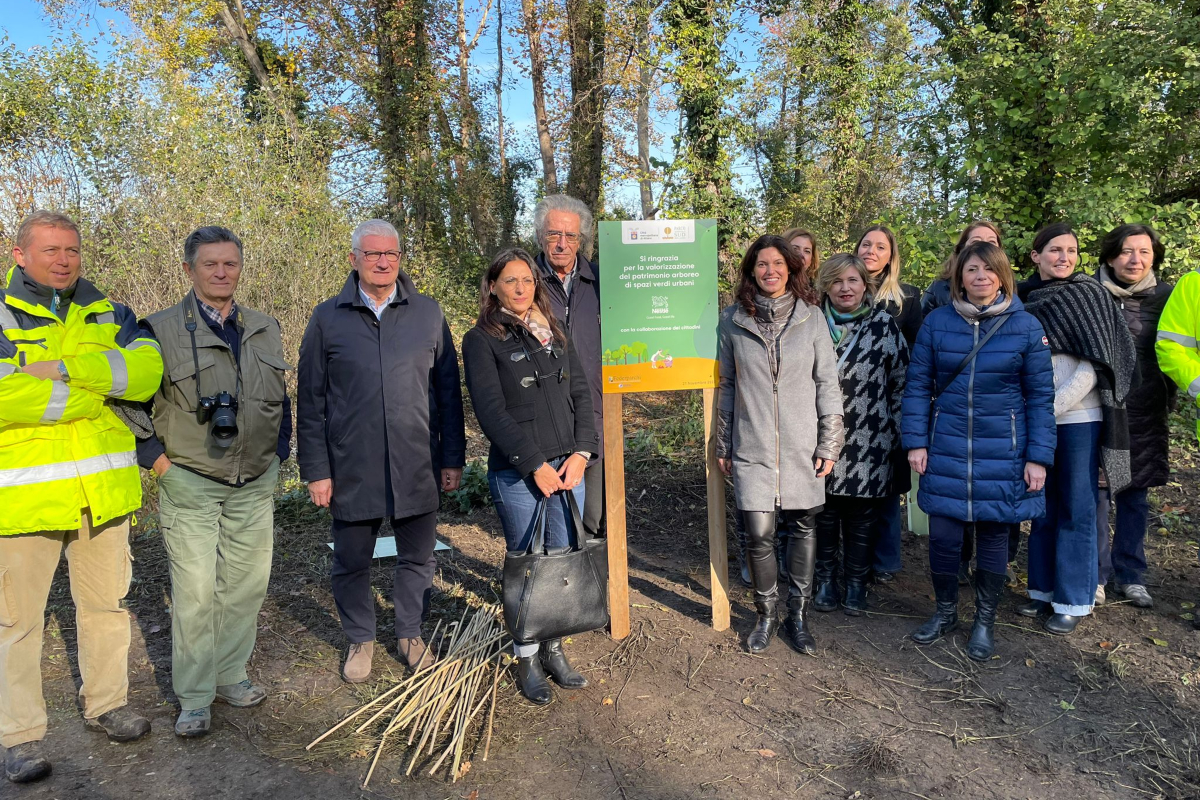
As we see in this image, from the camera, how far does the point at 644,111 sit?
819 inches

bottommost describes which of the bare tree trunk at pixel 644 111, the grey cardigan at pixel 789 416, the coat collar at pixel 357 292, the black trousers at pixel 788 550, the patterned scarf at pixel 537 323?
the black trousers at pixel 788 550

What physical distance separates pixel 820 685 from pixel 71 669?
399 centimetres

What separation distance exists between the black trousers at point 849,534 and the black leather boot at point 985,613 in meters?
0.65

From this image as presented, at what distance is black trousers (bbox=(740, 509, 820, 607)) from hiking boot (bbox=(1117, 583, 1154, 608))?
2009mm

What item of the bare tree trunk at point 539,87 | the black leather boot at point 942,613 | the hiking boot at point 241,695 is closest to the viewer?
the hiking boot at point 241,695

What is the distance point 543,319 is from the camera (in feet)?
11.9

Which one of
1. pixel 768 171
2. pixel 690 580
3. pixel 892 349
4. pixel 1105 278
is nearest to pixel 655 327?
pixel 892 349

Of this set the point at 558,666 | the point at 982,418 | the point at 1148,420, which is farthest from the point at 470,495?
the point at 1148,420

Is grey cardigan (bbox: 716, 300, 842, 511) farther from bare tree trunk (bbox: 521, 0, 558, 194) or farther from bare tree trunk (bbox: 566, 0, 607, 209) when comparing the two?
bare tree trunk (bbox: 521, 0, 558, 194)

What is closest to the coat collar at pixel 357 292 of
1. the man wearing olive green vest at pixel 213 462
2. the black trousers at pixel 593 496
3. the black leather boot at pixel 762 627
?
the man wearing olive green vest at pixel 213 462

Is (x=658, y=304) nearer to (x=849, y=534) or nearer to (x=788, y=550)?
(x=788, y=550)

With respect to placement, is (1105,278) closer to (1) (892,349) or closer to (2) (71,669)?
(1) (892,349)

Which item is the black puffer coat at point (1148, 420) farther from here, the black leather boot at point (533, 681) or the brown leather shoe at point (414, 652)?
the brown leather shoe at point (414, 652)

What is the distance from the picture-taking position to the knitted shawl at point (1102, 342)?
391 cm
